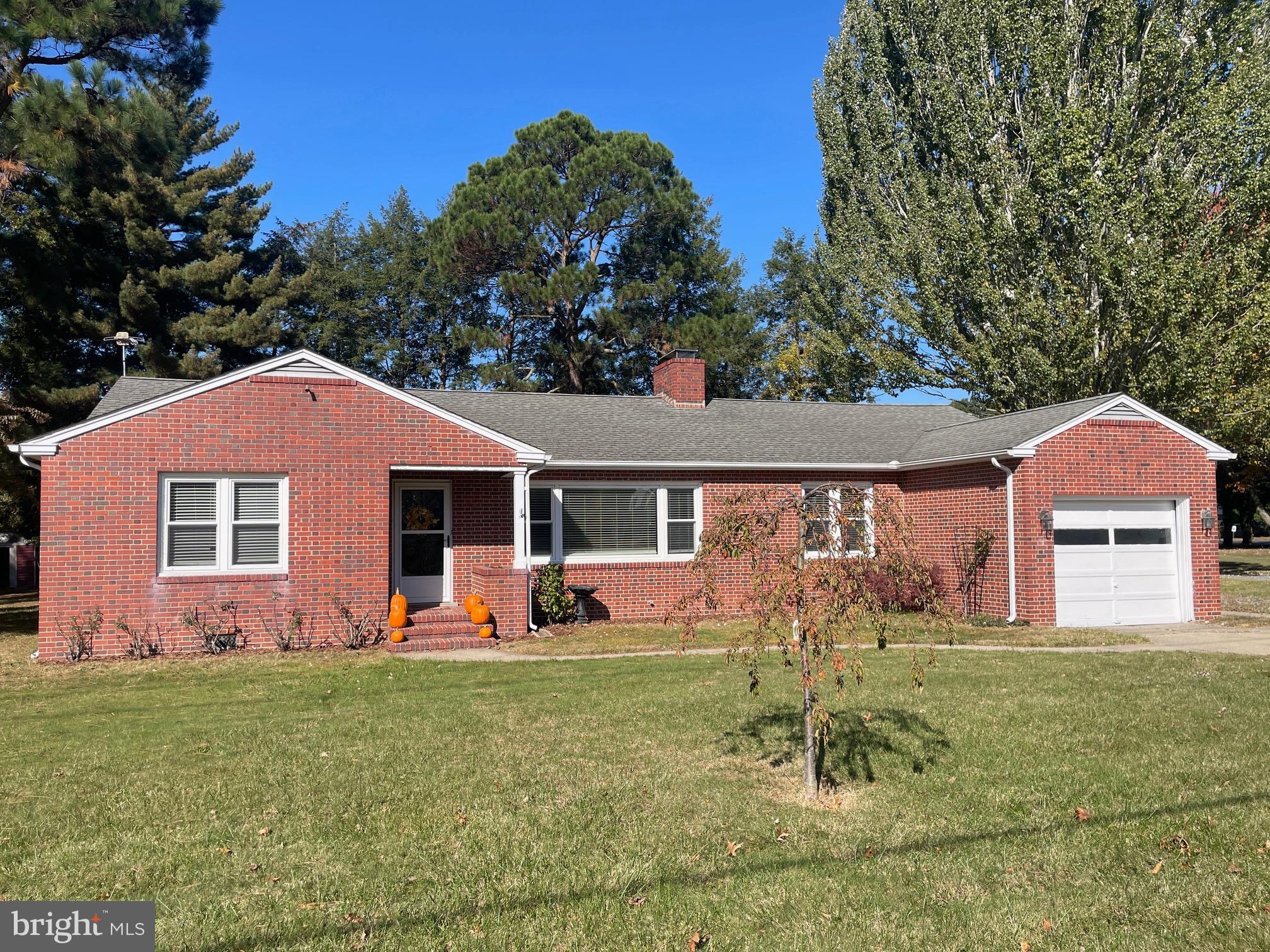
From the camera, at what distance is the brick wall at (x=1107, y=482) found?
15.1 meters

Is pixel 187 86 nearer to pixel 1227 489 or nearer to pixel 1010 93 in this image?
pixel 1010 93

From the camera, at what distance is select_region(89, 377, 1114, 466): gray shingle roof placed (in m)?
16.2

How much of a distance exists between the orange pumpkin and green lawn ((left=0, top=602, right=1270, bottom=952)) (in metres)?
3.60

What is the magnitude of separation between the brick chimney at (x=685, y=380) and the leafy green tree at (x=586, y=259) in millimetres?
13191

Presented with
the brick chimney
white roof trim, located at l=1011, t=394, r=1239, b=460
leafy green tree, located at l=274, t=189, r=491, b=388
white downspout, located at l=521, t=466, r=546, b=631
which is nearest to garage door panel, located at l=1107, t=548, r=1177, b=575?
white roof trim, located at l=1011, t=394, r=1239, b=460

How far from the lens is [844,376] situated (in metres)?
27.2

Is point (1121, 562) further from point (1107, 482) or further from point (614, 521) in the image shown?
point (614, 521)

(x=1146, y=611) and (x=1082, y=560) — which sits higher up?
(x=1082, y=560)

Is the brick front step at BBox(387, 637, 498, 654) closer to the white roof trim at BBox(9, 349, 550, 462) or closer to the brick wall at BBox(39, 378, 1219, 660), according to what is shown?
the brick wall at BBox(39, 378, 1219, 660)

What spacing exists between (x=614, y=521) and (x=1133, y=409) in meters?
9.27

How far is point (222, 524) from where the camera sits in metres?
13.2

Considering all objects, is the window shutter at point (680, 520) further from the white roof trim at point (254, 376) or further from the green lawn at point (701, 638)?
the white roof trim at point (254, 376)

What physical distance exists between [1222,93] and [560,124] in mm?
22805

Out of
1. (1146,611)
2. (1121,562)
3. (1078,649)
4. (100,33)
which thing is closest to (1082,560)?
(1121,562)
